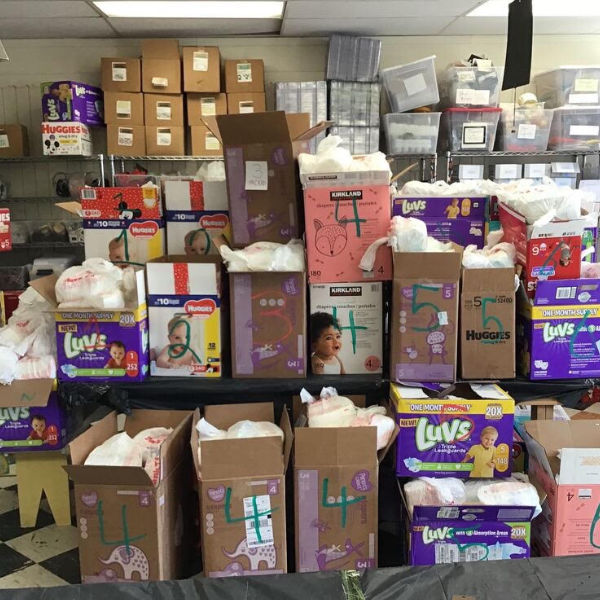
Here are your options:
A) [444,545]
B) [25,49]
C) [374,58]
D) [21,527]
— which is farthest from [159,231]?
[25,49]

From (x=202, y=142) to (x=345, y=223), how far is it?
2796 millimetres

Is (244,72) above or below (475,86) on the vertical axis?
above

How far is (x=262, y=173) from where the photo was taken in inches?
87.3

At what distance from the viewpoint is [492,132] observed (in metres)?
4.55

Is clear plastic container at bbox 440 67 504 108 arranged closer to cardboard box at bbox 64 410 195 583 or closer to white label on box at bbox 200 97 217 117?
white label on box at bbox 200 97 217 117

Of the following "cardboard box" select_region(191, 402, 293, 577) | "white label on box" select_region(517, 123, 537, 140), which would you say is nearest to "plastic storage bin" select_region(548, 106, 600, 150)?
"white label on box" select_region(517, 123, 537, 140)

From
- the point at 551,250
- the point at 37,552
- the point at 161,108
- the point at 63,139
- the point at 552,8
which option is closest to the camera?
the point at 551,250

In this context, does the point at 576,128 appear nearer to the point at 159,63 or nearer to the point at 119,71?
the point at 159,63

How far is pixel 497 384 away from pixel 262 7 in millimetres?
3105

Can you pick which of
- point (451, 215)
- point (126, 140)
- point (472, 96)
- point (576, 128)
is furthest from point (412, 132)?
point (451, 215)

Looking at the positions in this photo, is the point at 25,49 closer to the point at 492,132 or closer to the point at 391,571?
the point at 492,132

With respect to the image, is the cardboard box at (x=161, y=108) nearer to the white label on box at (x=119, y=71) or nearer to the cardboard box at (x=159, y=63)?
the cardboard box at (x=159, y=63)

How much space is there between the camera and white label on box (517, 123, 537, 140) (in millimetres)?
4551

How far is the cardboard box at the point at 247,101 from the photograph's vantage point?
460 centimetres
